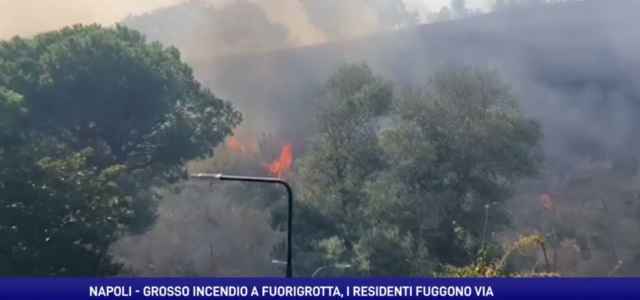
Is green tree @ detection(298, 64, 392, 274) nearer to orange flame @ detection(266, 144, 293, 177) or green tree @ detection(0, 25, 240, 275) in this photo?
green tree @ detection(0, 25, 240, 275)

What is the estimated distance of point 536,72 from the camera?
75.3 metres

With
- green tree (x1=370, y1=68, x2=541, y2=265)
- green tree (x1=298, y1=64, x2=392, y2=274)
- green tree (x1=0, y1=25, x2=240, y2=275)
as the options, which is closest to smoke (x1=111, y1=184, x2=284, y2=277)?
green tree (x1=298, y1=64, x2=392, y2=274)

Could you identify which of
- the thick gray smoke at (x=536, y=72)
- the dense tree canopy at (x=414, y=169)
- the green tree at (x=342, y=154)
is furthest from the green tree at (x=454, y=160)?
the thick gray smoke at (x=536, y=72)

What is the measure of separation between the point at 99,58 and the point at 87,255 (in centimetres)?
1492

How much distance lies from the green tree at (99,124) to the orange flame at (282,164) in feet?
29.3

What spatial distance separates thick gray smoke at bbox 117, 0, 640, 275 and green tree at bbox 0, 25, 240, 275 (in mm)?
19583

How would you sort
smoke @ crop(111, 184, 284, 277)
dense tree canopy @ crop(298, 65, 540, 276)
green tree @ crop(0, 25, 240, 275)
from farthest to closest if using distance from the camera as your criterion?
smoke @ crop(111, 184, 284, 277)
dense tree canopy @ crop(298, 65, 540, 276)
green tree @ crop(0, 25, 240, 275)

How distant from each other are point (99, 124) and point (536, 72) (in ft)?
136

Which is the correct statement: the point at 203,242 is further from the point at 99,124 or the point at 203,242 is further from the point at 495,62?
the point at 495,62

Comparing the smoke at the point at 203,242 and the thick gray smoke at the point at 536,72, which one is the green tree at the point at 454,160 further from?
the thick gray smoke at the point at 536,72

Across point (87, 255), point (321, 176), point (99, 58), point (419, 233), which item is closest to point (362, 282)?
point (87, 255)

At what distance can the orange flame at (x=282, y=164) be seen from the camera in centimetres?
6178

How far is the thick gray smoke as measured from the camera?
198 feet

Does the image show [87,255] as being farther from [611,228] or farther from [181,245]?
[611,228]
